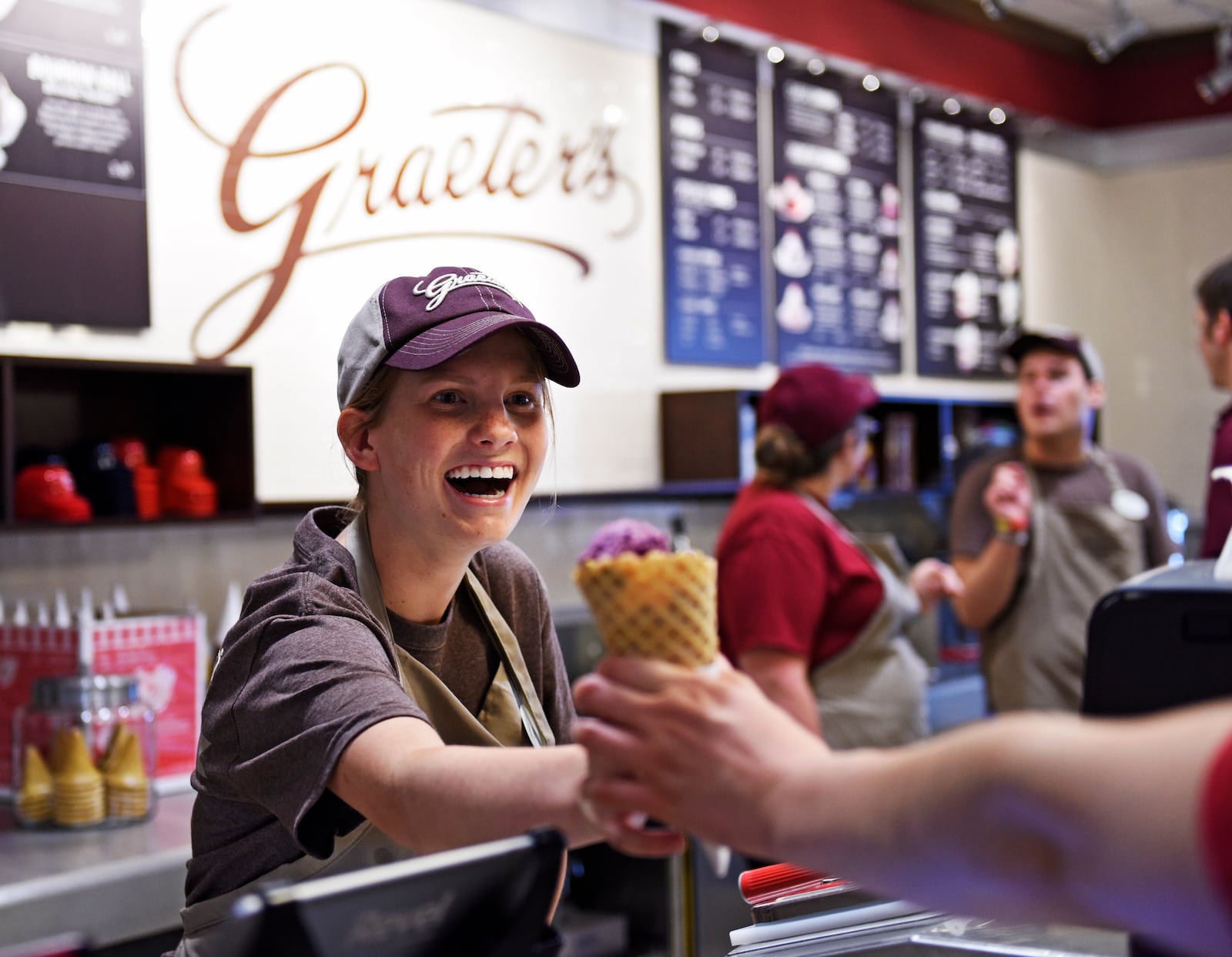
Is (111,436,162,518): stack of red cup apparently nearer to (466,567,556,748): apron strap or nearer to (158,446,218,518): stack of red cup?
(158,446,218,518): stack of red cup

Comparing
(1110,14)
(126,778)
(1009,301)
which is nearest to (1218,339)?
(126,778)

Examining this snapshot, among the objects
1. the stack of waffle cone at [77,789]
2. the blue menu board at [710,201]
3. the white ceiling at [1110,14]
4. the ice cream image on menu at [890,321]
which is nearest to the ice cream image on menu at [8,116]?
the stack of waffle cone at [77,789]

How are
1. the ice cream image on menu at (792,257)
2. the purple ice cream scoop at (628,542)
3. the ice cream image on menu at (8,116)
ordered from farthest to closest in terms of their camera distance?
1. the ice cream image on menu at (792,257)
2. the ice cream image on menu at (8,116)
3. the purple ice cream scoop at (628,542)

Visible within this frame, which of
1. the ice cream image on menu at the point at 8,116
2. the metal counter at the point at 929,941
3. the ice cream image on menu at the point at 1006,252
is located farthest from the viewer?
the ice cream image on menu at the point at 1006,252

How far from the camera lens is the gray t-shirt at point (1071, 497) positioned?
388 cm

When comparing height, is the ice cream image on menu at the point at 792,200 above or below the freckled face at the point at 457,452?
above

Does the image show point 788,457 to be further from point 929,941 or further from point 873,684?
point 929,941

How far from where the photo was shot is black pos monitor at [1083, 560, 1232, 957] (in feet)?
3.84

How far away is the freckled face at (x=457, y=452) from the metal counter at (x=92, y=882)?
136 centimetres

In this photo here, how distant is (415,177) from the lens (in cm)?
407

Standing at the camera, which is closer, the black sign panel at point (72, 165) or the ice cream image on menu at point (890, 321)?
the black sign panel at point (72, 165)

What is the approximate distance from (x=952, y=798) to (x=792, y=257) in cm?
495

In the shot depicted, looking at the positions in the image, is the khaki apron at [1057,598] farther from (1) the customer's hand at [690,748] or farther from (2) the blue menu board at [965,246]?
(1) the customer's hand at [690,748]

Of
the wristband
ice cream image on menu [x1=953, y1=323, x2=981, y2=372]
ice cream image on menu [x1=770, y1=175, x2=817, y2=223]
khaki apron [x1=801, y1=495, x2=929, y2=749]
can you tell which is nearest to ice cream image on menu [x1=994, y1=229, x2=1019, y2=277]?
ice cream image on menu [x1=953, y1=323, x2=981, y2=372]
